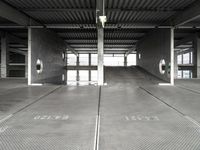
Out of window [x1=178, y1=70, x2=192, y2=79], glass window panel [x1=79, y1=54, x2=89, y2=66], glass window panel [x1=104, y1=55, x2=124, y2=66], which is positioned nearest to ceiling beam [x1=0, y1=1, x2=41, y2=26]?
glass window panel [x1=79, y1=54, x2=89, y2=66]

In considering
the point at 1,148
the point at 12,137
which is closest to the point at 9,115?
the point at 12,137

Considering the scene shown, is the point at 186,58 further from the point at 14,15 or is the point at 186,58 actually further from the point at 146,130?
the point at 146,130

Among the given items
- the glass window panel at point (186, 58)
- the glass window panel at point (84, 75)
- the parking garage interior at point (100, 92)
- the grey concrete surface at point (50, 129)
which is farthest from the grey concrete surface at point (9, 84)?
the glass window panel at point (186, 58)

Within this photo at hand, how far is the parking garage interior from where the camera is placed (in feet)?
12.8

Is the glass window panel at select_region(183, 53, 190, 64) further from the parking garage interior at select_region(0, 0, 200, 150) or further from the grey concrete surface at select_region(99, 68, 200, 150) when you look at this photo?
the grey concrete surface at select_region(99, 68, 200, 150)

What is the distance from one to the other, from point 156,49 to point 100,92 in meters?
8.80

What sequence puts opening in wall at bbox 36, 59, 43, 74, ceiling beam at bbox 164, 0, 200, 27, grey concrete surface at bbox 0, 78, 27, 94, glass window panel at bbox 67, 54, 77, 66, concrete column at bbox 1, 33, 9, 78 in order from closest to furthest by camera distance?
1. ceiling beam at bbox 164, 0, 200, 27
2. grey concrete surface at bbox 0, 78, 27, 94
3. opening in wall at bbox 36, 59, 43, 74
4. concrete column at bbox 1, 33, 9, 78
5. glass window panel at bbox 67, 54, 77, 66

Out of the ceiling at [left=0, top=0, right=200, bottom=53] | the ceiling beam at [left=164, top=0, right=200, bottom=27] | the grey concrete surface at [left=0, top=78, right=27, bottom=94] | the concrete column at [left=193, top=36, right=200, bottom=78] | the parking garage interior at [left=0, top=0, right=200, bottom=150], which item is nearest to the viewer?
the parking garage interior at [left=0, top=0, right=200, bottom=150]

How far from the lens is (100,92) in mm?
10414

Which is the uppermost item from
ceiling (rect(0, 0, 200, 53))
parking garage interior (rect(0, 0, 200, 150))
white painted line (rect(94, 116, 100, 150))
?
ceiling (rect(0, 0, 200, 53))

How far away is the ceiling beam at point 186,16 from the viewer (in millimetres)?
10914

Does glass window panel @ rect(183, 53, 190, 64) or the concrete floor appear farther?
glass window panel @ rect(183, 53, 190, 64)

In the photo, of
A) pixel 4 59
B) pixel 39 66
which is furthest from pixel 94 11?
pixel 4 59

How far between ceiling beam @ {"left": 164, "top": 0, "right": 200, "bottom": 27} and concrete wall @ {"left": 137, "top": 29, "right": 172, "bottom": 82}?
2.41 feet
